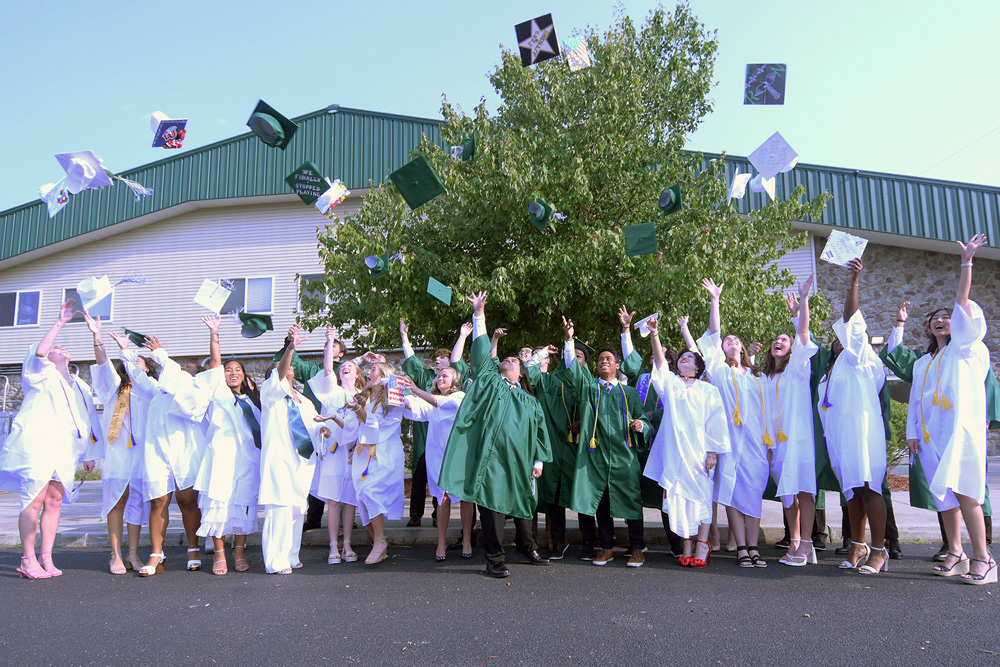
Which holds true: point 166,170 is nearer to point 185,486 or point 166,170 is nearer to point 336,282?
point 336,282

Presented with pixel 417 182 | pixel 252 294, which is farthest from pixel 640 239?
pixel 252 294

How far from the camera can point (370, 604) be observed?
488 centimetres

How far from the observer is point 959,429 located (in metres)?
5.30

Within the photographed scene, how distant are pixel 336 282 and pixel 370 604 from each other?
206 inches

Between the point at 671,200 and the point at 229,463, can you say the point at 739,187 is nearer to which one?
the point at 671,200

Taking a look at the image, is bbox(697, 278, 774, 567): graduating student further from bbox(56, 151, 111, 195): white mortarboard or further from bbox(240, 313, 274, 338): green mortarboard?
bbox(56, 151, 111, 195): white mortarboard

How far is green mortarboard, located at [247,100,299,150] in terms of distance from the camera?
8789 mm

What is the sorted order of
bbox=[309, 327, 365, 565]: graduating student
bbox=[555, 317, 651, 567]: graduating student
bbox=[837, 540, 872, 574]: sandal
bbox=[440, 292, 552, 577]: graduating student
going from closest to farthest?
bbox=[837, 540, 872, 574]: sandal < bbox=[440, 292, 552, 577]: graduating student < bbox=[555, 317, 651, 567]: graduating student < bbox=[309, 327, 365, 565]: graduating student

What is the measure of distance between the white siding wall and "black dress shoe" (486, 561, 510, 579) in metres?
13.2

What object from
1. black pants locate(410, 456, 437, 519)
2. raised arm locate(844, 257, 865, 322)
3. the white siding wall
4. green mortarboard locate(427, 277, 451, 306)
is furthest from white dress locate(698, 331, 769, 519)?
the white siding wall

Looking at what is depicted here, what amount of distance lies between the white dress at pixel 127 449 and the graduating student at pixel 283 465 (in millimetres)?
1035

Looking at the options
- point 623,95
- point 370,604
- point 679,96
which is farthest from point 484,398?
point 679,96

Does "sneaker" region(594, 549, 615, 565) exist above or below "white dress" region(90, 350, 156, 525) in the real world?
below

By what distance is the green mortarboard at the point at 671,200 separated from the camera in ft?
26.8
